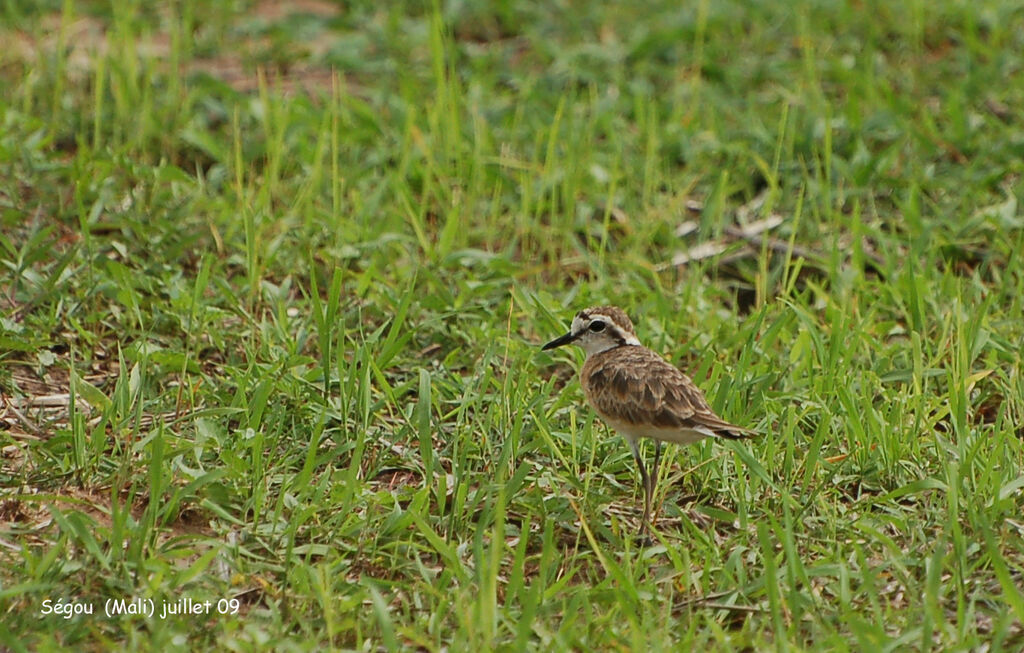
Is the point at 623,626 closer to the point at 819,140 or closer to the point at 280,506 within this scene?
the point at 280,506

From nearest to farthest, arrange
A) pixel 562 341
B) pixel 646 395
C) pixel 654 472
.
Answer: pixel 646 395 < pixel 654 472 < pixel 562 341

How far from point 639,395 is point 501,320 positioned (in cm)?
148

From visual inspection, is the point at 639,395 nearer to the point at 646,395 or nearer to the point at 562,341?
the point at 646,395

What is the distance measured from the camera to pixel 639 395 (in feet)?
15.3

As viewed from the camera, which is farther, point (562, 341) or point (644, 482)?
point (562, 341)

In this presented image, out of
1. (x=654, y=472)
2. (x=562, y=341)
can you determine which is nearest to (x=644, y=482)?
(x=654, y=472)

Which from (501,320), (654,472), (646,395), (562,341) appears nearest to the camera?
(646,395)

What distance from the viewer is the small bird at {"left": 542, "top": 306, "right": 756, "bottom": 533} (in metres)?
4.57

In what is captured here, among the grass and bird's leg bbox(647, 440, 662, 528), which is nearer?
the grass

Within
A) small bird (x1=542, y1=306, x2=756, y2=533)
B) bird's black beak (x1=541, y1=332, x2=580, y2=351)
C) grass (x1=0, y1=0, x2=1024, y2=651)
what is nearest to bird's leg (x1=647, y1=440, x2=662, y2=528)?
small bird (x1=542, y1=306, x2=756, y2=533)

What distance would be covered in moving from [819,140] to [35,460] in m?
4.72

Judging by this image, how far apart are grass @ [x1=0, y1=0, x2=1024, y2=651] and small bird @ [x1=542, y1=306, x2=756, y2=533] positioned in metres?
0.25

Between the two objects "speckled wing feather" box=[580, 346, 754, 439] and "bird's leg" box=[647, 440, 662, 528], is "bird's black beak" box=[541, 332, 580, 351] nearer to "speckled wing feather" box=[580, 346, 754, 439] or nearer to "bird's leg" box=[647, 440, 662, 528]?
"speckled wing feather" box=[580, 346, 754, 439]

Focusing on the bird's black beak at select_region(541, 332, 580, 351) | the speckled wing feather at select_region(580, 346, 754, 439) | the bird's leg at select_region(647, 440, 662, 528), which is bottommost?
the bird's leg at select_region(647, 440, 662, 528)
